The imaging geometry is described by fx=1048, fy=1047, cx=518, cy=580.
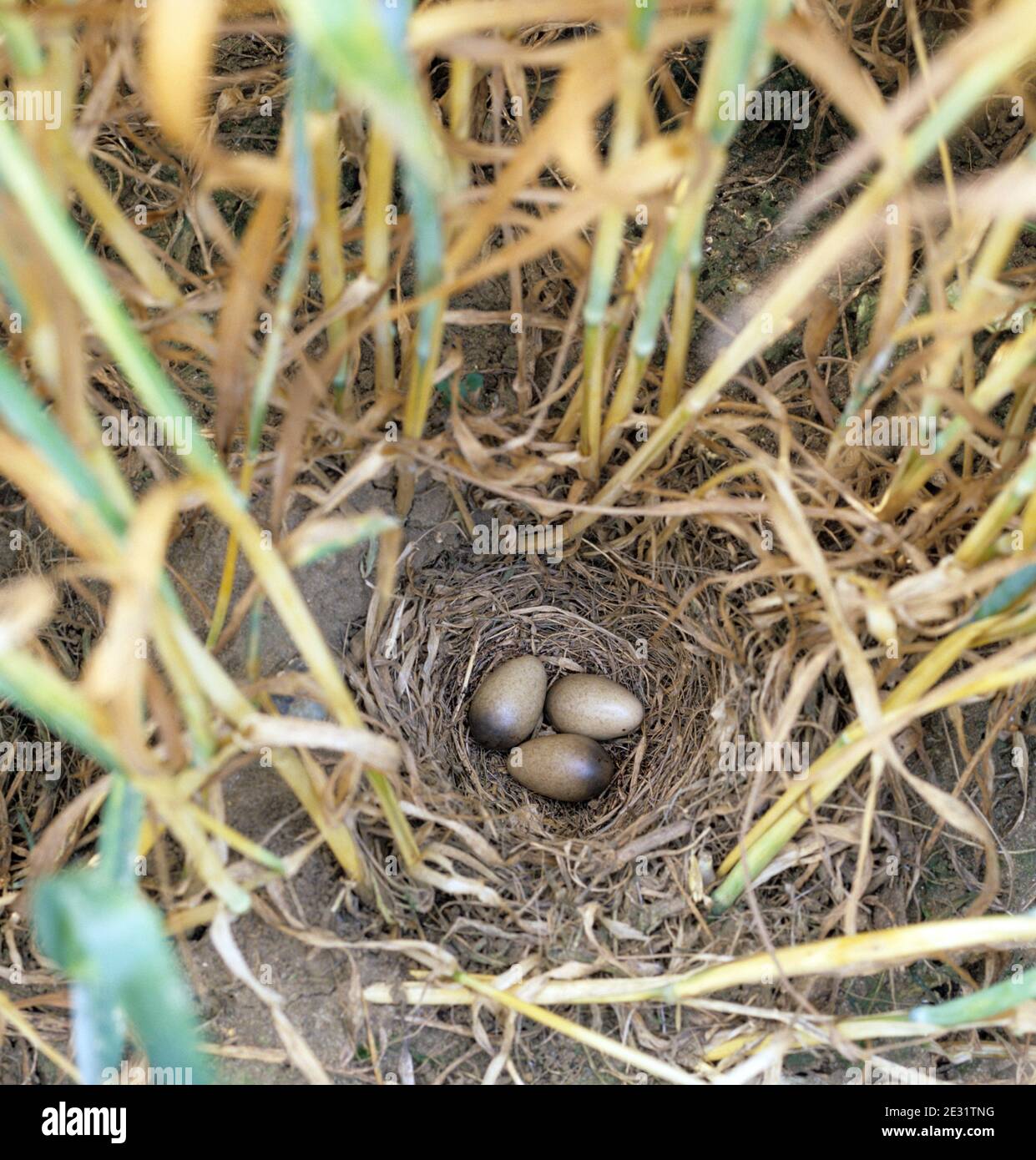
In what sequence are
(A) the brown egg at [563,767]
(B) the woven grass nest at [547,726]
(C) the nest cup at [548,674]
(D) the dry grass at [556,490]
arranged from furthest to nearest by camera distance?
(A) the brown egg at [563,767] → (C) the nest cup at [548,674] → (B) the woven grass nest at [547,726] → (D) the dry grass at [556,490]

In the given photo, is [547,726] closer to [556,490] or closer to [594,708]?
[594,708]

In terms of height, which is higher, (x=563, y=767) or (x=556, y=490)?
(x=556, y=490)

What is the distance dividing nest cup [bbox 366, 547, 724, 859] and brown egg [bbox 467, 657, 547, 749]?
0.03m

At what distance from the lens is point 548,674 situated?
1793 millimetres

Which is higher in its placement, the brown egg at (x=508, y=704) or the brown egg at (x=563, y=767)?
the brown egg at (x=508, y=704)

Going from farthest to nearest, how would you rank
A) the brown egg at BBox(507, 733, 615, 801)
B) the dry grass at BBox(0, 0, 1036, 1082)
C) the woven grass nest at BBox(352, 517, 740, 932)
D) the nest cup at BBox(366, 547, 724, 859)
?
the brown egg at BBox(507, 733, 615, 801) < the nest cup at BBox(366, 547, 724, 859) < the woven grass nest at BBox(352, 517, 740, 932) < the dry grass at BBox(0, 0, 1036, 1082)

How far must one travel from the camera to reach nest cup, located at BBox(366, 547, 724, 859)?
144 centimetres

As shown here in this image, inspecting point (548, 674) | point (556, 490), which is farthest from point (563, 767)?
point (556, 490)

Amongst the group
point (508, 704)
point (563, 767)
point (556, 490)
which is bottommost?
point (563, 767)

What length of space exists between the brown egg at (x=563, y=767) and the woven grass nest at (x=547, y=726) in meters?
0.03

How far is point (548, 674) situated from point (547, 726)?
9cm

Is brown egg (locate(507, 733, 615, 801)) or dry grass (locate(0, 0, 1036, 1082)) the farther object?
brown egg (locate(507, 733, 615, 801))

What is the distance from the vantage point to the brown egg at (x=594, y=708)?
65.1 inches
